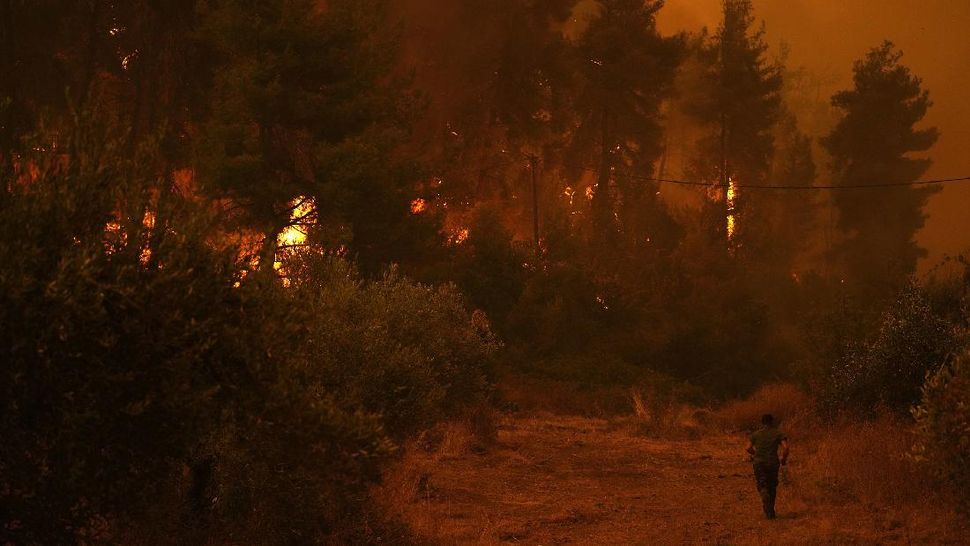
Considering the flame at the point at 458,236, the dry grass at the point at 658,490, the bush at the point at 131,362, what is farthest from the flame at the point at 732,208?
the bush at the point at 131,362

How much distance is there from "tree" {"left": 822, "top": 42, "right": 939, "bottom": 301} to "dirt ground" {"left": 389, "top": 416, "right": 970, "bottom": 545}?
47920mm

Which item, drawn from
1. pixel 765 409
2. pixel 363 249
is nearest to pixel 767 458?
pixel 765 409

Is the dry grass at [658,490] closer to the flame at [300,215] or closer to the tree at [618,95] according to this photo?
the flame at [300,215]

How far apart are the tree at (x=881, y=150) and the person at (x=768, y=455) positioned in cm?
5466

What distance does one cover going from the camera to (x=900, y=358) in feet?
68.9

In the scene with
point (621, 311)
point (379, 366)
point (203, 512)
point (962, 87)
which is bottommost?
point (203, 512)

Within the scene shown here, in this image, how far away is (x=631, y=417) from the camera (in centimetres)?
2961

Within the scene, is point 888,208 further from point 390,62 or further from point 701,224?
point 390,62

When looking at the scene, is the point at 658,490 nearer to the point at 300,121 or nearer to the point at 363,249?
the point at 363,249

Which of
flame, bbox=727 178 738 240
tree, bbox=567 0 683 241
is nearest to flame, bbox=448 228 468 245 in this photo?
tree, bbox=567 0 683 241

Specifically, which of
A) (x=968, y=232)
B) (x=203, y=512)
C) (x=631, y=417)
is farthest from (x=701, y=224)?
(x=968, y=232)

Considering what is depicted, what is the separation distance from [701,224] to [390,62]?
101ft

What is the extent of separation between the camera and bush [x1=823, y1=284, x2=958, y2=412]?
20.3 meters

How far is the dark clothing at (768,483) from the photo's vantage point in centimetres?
1405
